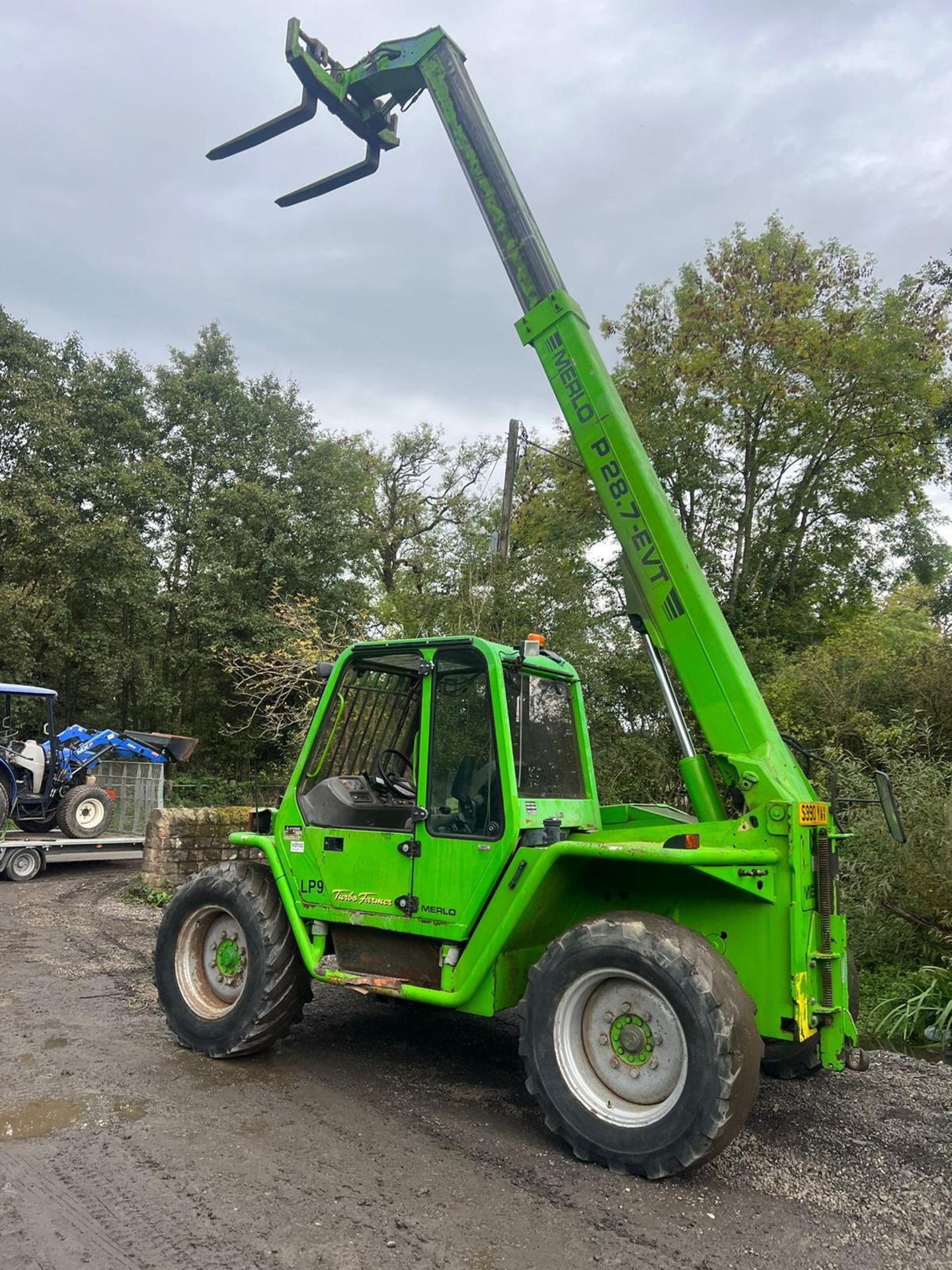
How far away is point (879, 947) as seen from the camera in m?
7.28

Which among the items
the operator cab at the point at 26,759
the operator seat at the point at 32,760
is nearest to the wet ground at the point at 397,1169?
the operator cab at the point at 26,759

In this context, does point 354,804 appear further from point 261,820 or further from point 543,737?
point 543,737

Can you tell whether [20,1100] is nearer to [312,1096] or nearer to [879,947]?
[312,1096]

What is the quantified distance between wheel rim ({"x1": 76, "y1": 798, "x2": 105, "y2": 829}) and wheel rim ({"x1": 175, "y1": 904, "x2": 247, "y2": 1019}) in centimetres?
910

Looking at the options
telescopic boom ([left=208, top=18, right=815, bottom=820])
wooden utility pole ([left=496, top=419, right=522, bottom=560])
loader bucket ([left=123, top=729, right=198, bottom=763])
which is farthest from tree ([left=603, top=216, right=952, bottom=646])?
telescopic boom ([left=208, top=18, right=815, bottom=820])

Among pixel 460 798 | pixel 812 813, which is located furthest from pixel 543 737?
pixel 812 813

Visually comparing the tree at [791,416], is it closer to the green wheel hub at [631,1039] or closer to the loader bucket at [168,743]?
the loader bucket at [168,743]

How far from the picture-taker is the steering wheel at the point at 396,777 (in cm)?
511

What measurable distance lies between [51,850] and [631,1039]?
11387 mm

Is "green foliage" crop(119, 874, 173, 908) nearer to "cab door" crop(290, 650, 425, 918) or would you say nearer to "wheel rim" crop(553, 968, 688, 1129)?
"cab door" crop(290, 650, 425, 918)

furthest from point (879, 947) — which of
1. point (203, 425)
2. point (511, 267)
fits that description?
point (203, 425)

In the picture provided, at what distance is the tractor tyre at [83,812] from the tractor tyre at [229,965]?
8.86 m

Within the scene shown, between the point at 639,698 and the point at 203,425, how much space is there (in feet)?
51.9

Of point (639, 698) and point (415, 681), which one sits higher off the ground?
point (639, 698)
